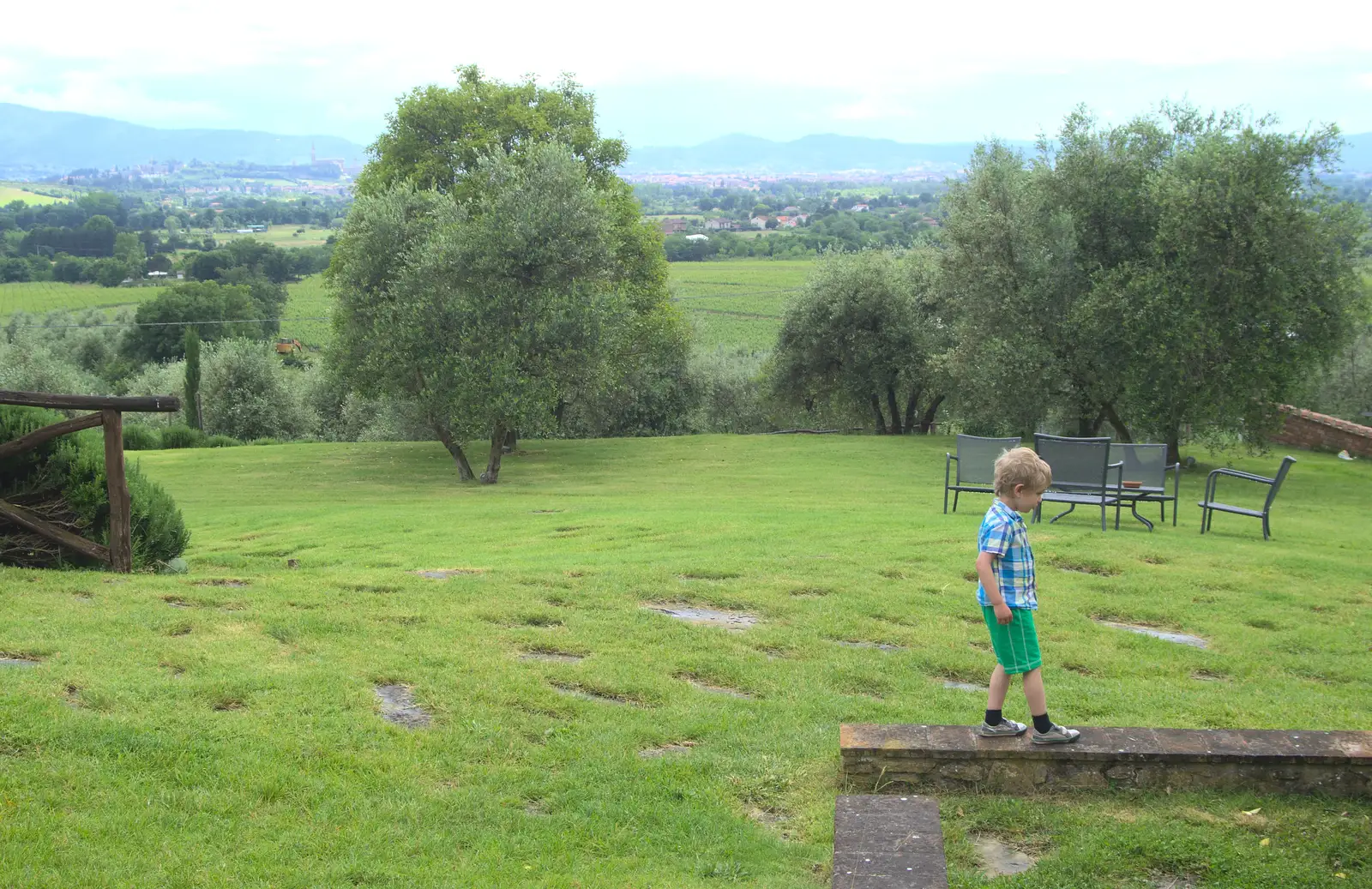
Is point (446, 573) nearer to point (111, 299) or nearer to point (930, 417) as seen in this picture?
point (930, 417)

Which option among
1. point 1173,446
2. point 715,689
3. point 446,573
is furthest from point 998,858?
point 1173,446

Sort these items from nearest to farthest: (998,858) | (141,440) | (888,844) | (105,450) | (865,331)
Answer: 1. (888,844)
2. (998,858)
3. (105,450)
4. (865,331)
5. (141,440)

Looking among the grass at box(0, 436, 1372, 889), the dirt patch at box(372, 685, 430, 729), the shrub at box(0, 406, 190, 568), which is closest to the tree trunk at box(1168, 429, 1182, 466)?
the grass at box(0, 436, 1372, 889)

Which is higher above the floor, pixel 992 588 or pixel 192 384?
pixel 992 588

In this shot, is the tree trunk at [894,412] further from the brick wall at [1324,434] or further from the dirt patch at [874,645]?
the dirt patch at [874,645]

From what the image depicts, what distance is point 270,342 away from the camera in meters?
57.3

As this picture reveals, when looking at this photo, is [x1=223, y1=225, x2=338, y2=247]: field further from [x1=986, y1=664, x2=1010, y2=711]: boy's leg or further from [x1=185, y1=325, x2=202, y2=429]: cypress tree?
[x1=986, y1=664, x2=1010, y2=711]: boy's leg

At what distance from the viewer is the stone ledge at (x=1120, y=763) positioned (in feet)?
18.1

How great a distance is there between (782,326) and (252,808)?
3400 cm

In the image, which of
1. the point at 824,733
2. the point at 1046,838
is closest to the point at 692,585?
the point at 824,733

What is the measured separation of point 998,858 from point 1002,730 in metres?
1.02

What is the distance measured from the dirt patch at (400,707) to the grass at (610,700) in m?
0.10

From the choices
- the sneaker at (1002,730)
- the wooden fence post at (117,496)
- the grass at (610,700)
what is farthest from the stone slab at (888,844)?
the wooden fence post at (117,496)

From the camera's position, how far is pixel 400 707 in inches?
262
